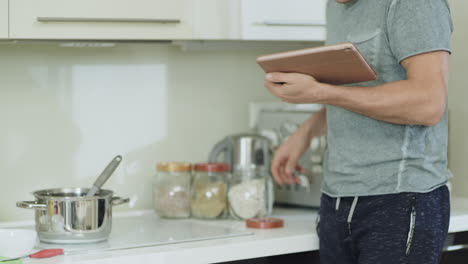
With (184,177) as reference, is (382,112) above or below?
above

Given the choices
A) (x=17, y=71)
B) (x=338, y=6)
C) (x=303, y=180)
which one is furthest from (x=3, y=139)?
(x=338, y=6)

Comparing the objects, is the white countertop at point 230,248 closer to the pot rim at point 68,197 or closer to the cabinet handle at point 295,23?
the pot rim at point 68,197

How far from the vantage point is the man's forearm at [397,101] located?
136 centimetres

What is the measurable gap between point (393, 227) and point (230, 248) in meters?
0.36

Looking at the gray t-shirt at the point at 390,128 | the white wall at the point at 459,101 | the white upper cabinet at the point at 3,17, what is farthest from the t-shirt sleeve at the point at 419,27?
the white upper cabinet at the point at 3,17

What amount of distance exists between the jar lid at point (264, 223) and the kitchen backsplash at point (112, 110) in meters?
0.45

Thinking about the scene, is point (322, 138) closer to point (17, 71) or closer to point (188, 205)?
point (188, 205)

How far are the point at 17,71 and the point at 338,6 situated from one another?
35.8 inches

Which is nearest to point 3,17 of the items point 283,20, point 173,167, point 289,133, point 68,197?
point 68,197

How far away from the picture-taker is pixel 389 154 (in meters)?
1.50

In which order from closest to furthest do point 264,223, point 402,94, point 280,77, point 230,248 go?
point 402,94
point 280,77
point 230,248
point 264,223

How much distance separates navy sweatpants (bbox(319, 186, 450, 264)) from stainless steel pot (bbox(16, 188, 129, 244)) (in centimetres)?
54

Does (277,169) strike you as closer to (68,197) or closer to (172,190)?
(172,190)

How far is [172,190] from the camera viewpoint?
2031mm
